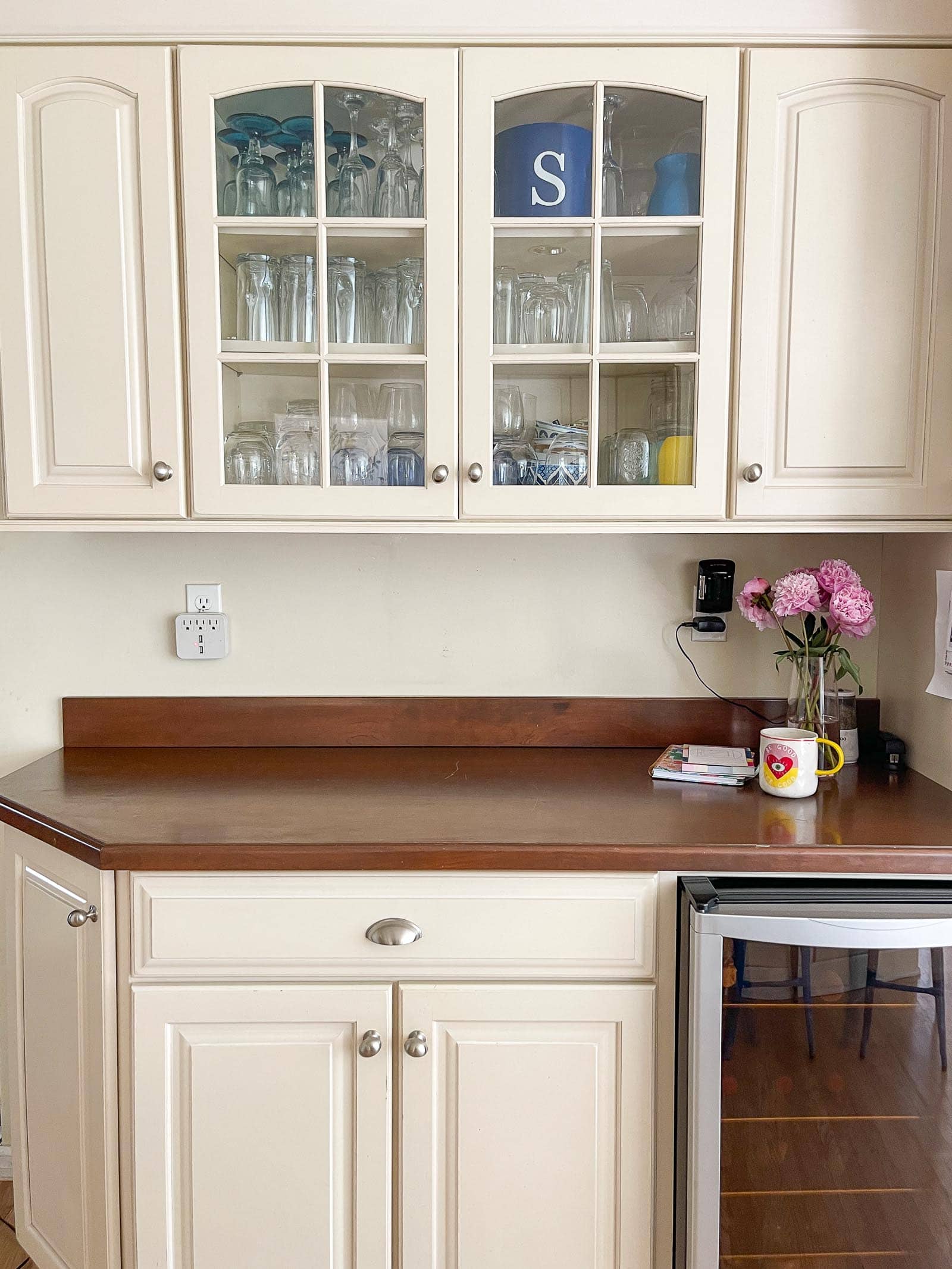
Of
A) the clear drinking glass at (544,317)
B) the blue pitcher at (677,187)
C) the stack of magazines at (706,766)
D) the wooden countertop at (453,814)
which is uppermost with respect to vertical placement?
the blue pitcher at (677,187)

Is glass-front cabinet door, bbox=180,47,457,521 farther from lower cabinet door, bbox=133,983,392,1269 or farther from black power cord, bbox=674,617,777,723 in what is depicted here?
lower cabinet door, bbox=133,983,392,1269

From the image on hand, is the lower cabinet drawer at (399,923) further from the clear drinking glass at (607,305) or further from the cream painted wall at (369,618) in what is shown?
the clear drinking glass at (607,305)

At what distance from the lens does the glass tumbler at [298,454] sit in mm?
1541

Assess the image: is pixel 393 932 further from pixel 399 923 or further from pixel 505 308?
pixel 505 308

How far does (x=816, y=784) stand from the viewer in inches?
61.6

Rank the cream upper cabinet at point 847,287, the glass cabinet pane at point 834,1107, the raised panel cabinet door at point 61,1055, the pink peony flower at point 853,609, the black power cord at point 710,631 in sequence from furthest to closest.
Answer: the black power cord at point 710,631 < the pink peony flower at point 853,609 < the cream upper cabinet at point 847,287 < the raised panel cabinet door at point 61,1055 < the glass cabinet pane at point 834,1107

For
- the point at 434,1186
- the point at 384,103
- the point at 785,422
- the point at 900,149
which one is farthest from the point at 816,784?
the point at 384,103

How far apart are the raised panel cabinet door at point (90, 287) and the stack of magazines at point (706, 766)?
38.5 inches

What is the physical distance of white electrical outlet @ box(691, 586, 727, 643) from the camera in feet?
6.02

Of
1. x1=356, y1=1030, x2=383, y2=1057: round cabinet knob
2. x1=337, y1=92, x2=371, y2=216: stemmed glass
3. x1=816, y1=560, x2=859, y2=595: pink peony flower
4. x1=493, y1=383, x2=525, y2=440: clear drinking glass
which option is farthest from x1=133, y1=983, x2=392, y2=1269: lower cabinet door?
x1=337, y1=92, x2=371, y2=216: stemmed glass

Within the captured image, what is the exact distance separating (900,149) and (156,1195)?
2.00 metres

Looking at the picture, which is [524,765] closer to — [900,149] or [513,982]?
[513,982]

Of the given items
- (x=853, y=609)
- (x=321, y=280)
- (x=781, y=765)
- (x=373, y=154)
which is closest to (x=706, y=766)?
(x=781, y=765)

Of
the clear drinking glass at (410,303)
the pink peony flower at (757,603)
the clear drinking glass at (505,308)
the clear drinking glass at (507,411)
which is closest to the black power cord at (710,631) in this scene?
the pink peony flower at (757,603)
